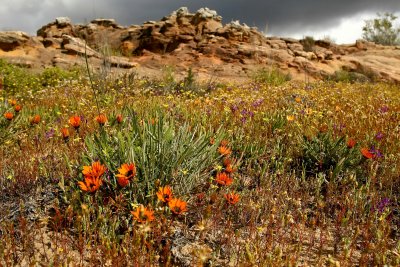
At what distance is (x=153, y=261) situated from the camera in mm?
2006

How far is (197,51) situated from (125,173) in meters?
20.1

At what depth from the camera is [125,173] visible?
1.98m

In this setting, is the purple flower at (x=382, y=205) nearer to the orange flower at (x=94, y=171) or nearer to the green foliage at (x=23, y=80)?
the orange flower at (x=94, y=171)

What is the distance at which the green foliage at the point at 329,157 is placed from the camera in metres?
3.27

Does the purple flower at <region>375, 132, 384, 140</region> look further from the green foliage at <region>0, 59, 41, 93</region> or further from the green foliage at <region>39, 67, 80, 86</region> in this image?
the green foliage at <region>39, 67, 80, 86</region>

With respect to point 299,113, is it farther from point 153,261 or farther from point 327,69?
point 327,69

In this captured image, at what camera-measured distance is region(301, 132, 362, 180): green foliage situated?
3.27 metres

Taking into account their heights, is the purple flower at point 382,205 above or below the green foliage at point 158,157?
below

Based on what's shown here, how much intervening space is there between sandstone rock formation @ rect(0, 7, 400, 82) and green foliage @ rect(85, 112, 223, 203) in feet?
47.4

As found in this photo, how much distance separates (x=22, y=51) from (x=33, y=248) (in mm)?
20382

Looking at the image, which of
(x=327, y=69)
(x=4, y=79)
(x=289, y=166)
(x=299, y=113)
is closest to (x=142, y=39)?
(x=327, y=69)

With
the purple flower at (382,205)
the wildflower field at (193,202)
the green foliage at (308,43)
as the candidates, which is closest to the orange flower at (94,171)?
the wildflower field at (193,202)

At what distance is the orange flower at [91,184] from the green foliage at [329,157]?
6.56ft

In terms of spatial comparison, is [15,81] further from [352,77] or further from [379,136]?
[352,77]
